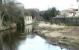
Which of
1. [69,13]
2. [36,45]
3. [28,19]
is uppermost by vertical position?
[69,13]

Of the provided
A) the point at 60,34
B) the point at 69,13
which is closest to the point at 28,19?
the point at 60,34

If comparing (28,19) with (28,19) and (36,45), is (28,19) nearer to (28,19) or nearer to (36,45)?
(28,19)

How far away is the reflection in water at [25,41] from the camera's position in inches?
114

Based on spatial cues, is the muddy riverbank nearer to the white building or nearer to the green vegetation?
the white building

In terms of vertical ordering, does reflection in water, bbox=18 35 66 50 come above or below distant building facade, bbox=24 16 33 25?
below

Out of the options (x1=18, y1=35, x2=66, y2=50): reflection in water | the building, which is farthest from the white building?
the building

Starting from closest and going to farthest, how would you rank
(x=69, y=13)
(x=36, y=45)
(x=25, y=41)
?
(x=69, y=13)
(x=36, y=45)
(x=25, y=41)

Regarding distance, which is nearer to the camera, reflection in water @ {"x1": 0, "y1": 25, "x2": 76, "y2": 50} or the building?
the building

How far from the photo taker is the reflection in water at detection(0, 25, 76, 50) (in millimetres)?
2889

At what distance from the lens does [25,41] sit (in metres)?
3.08

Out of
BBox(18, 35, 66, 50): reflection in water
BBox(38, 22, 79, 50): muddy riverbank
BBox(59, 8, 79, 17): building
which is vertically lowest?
BBox(18, 35, 66, 50): reflection in water

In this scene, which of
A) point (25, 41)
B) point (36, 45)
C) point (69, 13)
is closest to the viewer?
point (69, 13)

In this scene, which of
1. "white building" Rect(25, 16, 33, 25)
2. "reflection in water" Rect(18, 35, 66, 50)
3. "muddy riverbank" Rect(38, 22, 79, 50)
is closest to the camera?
"muddy riverbank" Rect(38, 22, 79, 50)

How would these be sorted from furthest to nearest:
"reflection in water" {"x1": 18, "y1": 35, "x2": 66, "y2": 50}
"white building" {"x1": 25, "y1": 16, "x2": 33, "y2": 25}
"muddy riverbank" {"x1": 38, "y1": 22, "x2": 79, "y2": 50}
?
"white building" {"x1": 25, "y1": 16, "x2": 33, "y2": 25}, "reflection in water" {"x1": 18, "y1": 35, "x2": 66, "y2": 50}, "muddy riverbank" {"x1": 38, "y1": 22, "x2": 79, "y2": 50}
